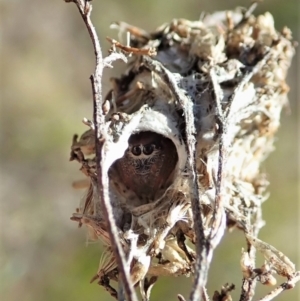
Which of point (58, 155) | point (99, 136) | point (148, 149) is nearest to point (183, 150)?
point (148, 149)

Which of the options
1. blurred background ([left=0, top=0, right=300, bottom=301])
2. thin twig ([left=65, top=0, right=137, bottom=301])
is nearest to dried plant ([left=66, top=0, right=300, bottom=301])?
thin twig ([left=65, top=0, right=137, bottom=301])

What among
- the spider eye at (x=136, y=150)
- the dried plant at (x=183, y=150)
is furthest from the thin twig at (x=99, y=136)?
the spider eye at (x=136, y=150)

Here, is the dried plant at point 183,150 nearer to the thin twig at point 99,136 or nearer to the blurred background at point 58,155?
the thin twig at point 99,136

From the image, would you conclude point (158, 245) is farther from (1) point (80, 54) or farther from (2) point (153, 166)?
(1) point (80, 54)

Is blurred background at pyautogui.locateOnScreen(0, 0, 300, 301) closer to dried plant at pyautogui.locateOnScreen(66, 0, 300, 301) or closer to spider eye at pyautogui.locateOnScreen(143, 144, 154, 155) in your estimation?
dried plant at pyautogui.locateOnScreen(66, 0, 300, 301)

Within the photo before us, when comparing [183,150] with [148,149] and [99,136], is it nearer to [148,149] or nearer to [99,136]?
[148,149]
